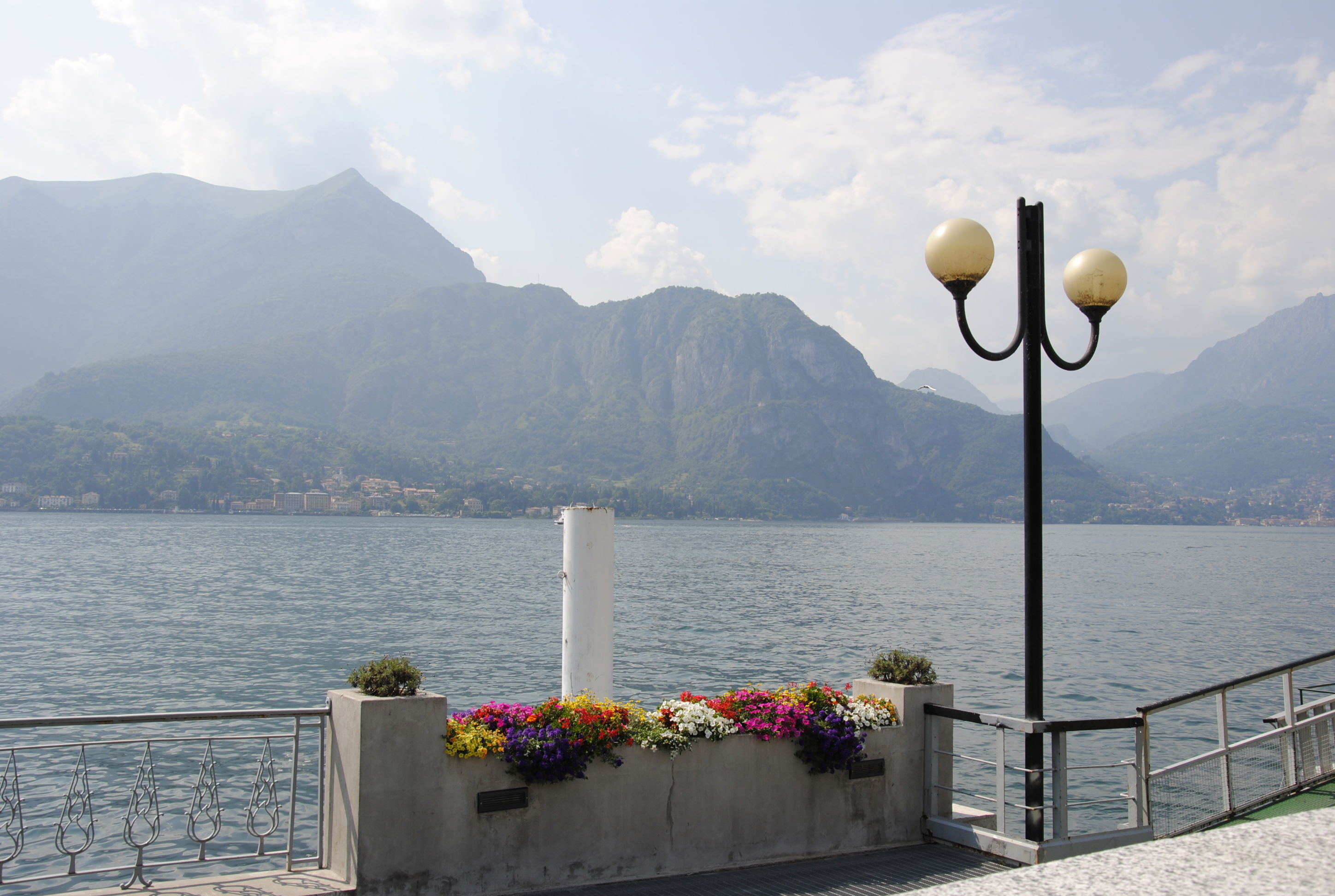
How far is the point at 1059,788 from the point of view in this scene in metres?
7.68

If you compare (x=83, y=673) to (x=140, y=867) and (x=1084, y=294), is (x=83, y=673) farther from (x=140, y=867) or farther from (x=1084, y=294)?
(x=1084, y=294)

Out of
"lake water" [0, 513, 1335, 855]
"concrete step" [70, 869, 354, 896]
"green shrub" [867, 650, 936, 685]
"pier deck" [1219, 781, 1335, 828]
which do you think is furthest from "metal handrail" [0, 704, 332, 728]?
"lake water" [0, 513, 1335, 855]

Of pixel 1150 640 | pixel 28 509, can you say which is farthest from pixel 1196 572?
pixel 28 509

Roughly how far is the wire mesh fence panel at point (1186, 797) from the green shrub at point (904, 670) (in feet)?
6.68

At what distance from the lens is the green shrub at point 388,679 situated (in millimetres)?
6461

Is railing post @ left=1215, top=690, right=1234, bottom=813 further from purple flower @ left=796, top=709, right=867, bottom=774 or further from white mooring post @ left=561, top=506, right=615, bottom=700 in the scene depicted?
white mooring post @ left=561, top=506, right=615, bottom=700

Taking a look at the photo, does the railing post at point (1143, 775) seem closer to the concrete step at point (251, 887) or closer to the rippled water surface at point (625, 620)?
the concrete step at point (251, 887)

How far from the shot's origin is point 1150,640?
43.8 meters

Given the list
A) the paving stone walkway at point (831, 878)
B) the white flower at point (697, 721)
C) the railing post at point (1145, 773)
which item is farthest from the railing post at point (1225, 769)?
the white flower at point (697, 721)

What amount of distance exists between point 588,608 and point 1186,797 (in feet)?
18.2

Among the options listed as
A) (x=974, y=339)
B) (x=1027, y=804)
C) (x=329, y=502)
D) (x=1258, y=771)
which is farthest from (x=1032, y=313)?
(x=329, y=502)

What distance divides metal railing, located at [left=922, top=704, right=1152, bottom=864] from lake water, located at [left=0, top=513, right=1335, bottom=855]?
16.5m

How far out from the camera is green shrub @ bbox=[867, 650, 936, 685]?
8.55 m

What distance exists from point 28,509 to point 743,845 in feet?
632
